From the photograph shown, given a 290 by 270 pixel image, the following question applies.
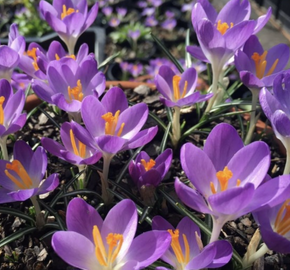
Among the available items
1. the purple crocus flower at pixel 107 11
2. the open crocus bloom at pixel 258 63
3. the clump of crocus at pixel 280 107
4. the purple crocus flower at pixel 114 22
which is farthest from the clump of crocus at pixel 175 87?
the purple crocus flower at pixel 107 11

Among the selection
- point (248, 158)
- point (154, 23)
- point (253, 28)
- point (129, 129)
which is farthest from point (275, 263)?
point (154, 23)

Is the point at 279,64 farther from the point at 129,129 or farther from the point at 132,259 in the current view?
the point at 132,259

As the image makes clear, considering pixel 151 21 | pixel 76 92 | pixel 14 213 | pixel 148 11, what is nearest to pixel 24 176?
pixel 14 213

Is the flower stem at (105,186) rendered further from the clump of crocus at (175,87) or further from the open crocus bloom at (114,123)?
the clump of crocus at (175,87)

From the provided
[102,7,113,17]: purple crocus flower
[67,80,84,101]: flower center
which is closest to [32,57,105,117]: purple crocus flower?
[67,80,84,101]: flower center

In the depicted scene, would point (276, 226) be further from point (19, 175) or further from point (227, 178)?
point (19, 175)

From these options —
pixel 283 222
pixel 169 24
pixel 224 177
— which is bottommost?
pixel 169 24
